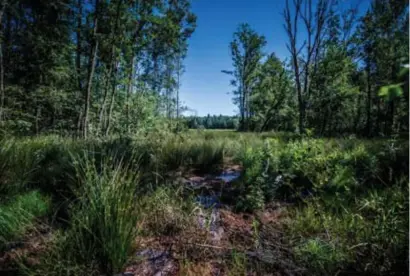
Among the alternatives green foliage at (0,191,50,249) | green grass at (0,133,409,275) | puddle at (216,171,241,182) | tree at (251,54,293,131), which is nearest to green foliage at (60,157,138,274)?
green grass at (0,133,409,275)

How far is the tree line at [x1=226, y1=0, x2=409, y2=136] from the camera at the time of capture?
7355 mm

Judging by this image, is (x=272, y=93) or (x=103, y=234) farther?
(x=272, y=93)

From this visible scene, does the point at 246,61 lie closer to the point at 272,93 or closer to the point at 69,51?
the point at 272,93

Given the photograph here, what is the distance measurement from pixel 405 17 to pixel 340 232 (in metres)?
16.2

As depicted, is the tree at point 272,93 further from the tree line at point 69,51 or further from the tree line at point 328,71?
the tree line at point 69,51

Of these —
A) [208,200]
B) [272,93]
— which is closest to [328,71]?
[272,93]

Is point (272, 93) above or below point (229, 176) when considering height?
above

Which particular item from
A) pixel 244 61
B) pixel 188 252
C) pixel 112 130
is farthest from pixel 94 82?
pixel 244 61

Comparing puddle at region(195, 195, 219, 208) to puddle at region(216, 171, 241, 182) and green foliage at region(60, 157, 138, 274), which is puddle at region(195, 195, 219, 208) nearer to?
puddle at region(216, 171, 241, 182)

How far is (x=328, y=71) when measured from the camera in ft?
35.3

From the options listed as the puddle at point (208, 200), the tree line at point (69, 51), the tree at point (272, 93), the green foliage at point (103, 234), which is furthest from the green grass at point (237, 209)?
the tree at point (272, 93)

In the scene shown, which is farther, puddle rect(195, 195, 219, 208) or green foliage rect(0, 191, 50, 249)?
puddle rect(195, 195, 219, 208)

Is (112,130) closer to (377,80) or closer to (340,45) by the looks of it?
(340,45)

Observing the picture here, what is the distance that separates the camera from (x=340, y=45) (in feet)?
35.8
